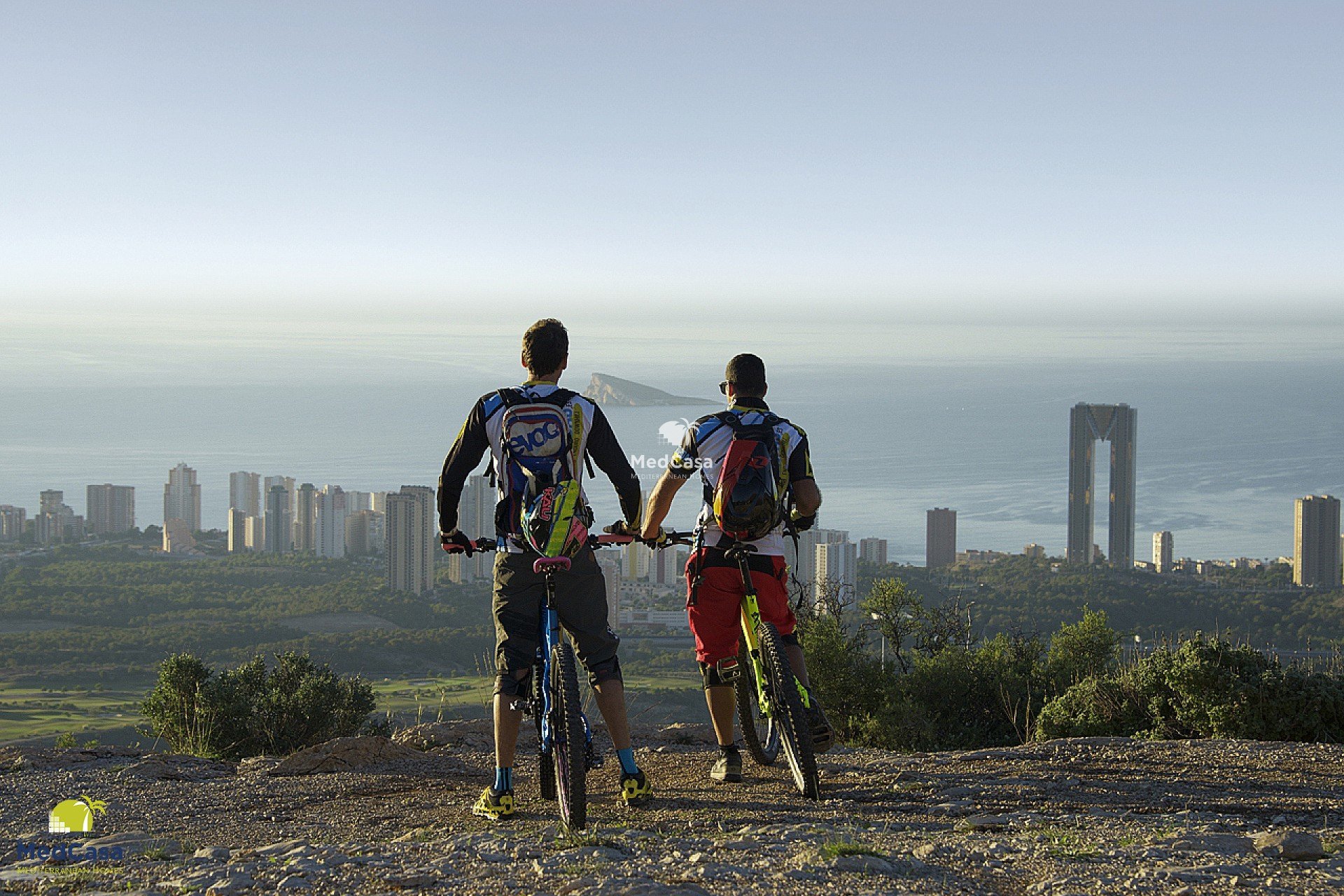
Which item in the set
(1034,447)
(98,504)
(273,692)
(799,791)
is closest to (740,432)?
(799,791)

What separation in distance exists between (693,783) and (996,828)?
61.4 inches

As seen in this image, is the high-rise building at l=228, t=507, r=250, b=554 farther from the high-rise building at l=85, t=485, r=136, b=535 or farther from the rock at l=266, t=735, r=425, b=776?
the rock at l=266, t=735, r=425, b=776

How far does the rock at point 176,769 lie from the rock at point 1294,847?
495 centimetres

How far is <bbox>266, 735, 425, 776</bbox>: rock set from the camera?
6031 millimetres

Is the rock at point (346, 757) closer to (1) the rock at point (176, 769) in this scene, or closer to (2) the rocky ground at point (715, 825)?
(2) the rocky ground at point (715, 825)

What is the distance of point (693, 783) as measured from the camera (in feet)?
17.4

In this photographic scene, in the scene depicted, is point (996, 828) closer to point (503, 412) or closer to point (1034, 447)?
point (503, 412)

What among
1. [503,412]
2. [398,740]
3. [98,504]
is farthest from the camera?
[98,504]

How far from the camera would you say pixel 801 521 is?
5.14 meters

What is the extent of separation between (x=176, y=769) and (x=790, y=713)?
3435 mm

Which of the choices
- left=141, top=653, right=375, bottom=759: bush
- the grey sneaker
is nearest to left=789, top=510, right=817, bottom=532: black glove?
the grey sneaker

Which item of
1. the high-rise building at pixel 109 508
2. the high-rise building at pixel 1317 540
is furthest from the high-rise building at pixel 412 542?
the high-rise building at pixel 109 508

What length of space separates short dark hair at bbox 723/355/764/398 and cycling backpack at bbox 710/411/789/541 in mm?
180

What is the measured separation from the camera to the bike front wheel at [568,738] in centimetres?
428
